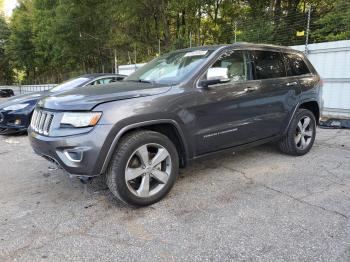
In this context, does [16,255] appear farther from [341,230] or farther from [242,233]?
[341,230]

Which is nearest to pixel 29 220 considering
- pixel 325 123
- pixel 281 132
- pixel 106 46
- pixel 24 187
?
pixel 24 187

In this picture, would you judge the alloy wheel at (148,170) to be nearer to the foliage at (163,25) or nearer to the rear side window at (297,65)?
the rear side window at (297,65)

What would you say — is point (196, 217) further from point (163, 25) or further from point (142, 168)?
point (163, 25)

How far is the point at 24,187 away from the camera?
13.3 feet

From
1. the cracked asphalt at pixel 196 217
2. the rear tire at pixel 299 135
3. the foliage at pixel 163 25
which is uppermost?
the foliage at pixel 163 25

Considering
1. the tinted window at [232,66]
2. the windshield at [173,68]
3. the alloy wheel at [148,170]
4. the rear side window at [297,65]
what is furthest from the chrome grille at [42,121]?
the rear side window at [297,65]

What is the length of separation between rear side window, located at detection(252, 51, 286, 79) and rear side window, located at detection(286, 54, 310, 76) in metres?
0.22

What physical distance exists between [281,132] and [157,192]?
7.55ft

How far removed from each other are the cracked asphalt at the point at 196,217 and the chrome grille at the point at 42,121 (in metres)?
0.82

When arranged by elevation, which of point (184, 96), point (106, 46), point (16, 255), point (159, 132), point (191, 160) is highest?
point (106, 46)

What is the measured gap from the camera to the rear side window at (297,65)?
16.1 ft

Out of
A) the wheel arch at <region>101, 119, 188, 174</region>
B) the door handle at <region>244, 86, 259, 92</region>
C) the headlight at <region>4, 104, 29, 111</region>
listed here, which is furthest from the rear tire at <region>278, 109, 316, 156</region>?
Answer: the headlight at <region>4, 104, 29, 111</region>

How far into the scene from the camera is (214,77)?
366 cm

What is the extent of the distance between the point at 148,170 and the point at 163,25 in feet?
52.9
